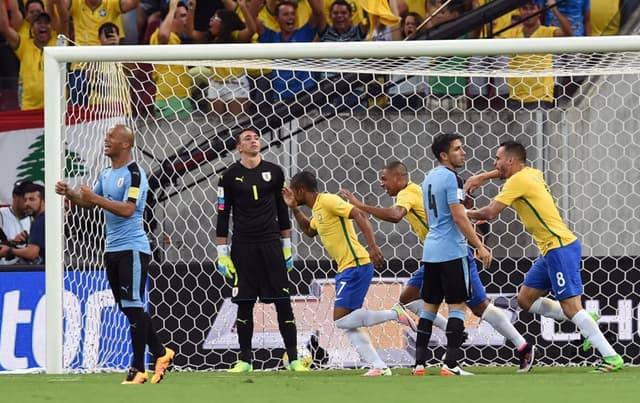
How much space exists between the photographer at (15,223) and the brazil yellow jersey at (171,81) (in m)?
1.51

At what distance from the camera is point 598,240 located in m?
11.8

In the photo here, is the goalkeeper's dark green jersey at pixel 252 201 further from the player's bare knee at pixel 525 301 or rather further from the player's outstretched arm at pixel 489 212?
the player's bare knee at pixel 525 301

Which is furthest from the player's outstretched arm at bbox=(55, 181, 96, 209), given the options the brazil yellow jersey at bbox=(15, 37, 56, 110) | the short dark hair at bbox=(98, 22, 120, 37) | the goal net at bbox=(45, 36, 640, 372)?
the short dark hair at bbox=(98, 22, 120, 37)

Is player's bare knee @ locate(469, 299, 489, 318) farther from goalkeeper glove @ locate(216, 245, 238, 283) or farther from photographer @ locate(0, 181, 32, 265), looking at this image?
photographer @ locate(0, 181, 32, 265)

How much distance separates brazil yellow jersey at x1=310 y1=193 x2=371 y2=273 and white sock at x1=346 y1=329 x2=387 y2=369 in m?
0.50

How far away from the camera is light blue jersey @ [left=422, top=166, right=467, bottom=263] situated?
30.7 feet

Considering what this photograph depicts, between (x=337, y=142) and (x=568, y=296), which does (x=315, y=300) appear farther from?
(x=568, y=296)

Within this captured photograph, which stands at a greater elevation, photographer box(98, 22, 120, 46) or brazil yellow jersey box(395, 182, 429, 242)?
photographer box(98, 22, 120, 46)

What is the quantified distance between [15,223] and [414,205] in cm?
390

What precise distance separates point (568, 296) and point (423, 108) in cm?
305

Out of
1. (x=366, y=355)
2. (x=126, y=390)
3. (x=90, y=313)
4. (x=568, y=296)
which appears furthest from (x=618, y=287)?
(x=126, y=390)

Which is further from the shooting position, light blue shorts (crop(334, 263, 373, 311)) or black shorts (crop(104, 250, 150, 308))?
light blue shorts (crop(334, 263, 373, 311))

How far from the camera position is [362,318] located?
33.4ft

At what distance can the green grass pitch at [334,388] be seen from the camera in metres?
6.70
